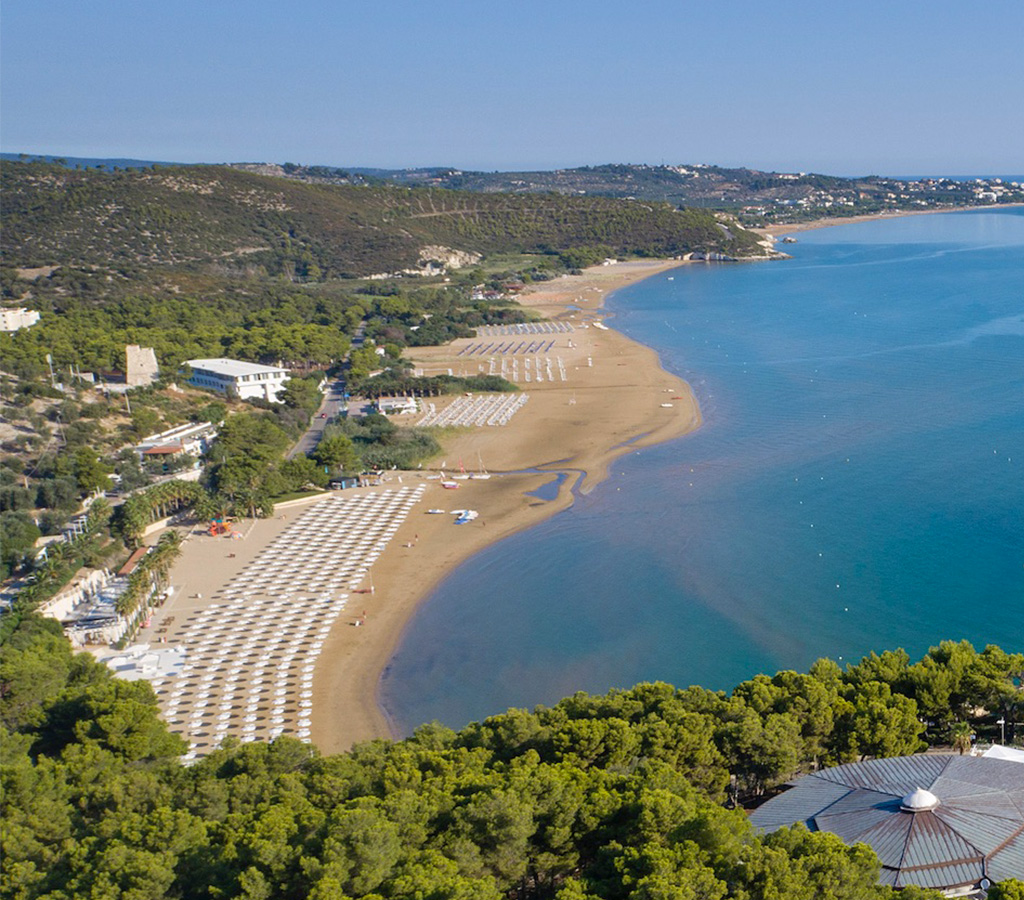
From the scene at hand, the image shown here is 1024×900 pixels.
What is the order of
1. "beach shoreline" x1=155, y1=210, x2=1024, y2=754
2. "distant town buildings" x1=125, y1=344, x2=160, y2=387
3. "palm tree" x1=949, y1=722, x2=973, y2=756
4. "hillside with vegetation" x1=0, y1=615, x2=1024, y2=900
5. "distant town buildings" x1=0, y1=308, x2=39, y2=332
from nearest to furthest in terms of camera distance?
"hillside with vegetation" x1=0, y1=615, x2=1024, y2=900 → "palm tree" x1=949, y1=722, x2=973, y2=756 → "beach shoreline" x1=155, y1=210, x2=1024, y2=754 → "distant town buildings" x1=125, y1=344, x2=160, y2=387 → "distant town buildings" x1=0, y1=308, x2=39, y2=332

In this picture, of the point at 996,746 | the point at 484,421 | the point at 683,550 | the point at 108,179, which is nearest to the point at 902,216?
the point at 108,179

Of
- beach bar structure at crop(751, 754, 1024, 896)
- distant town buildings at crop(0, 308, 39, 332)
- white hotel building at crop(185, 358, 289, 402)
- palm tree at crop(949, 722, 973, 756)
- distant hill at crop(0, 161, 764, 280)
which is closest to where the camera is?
beach bar structure at crop(751, 754, 1024, 896)

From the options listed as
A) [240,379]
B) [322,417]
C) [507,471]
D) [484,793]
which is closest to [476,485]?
[507,471]

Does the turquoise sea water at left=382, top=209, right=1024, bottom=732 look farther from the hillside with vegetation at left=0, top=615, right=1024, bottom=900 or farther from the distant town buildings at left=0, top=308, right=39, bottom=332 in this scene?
the distant town buildings at left=0, top=308, right=39, bottom=332

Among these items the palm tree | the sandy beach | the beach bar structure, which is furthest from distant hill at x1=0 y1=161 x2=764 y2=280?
the beach bar structure

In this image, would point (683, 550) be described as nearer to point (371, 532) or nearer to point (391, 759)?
point (371, 532)

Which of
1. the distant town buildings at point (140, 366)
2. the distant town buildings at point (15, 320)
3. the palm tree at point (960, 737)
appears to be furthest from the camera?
the distant town buildings at point (15, 320)

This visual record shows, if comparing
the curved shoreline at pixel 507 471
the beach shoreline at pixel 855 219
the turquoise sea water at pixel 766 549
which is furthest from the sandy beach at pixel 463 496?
the beach shoreline at pixel 855 219

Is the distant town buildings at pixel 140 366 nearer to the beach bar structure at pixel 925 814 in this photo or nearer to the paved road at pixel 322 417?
the paved road at pixel 322 417
